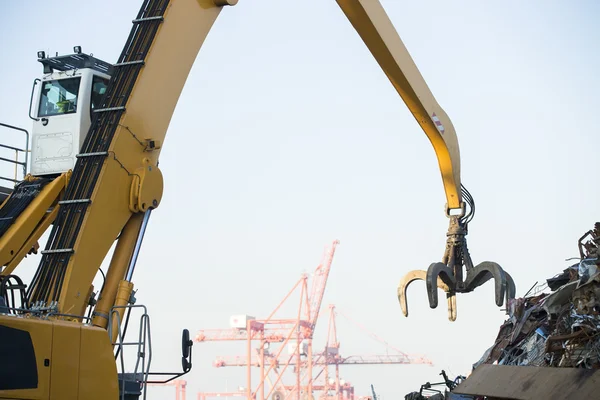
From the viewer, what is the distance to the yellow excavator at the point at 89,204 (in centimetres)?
684

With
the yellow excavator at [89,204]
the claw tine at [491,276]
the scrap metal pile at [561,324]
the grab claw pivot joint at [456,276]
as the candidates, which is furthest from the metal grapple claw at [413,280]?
the yellow excavator at [89,204]

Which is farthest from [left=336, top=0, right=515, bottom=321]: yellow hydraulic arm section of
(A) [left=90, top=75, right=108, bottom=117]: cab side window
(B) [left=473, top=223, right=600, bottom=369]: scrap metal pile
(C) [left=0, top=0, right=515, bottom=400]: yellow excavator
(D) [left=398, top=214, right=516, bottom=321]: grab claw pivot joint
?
→ (A) [left=90, top=75, right=108, bottom=117]: cab side window

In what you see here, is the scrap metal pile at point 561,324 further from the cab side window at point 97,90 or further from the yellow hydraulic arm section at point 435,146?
the cab side window at point 97,90

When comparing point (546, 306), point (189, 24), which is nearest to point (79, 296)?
point (189, 24)

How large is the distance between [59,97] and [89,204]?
2356 millimetres

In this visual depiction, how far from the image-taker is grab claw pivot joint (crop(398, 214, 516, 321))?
12055 mm

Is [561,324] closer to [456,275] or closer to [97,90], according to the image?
[456,275]

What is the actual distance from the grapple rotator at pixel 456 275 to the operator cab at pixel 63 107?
16.9ft

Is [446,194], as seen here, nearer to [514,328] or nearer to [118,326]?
[514,328]

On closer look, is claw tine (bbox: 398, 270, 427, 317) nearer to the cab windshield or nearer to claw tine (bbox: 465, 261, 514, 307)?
claw tine (bbox: 465, 261, 514, 307)

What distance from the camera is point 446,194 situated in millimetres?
A: 13891

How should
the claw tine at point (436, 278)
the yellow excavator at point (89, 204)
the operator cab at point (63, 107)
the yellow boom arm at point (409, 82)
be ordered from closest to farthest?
the yellow excavator at point (89, 204)
the operator cab at point (63, 107)
the claw tine at point (436, 278)
the yellow boom arm at point (409, 82)

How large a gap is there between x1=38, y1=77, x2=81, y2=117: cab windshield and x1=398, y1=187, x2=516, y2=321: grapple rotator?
5.34 metres

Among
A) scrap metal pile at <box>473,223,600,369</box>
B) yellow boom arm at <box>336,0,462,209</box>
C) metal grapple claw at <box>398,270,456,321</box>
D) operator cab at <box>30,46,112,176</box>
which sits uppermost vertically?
yellow boom arm at <box>336,0,462,209</box>
